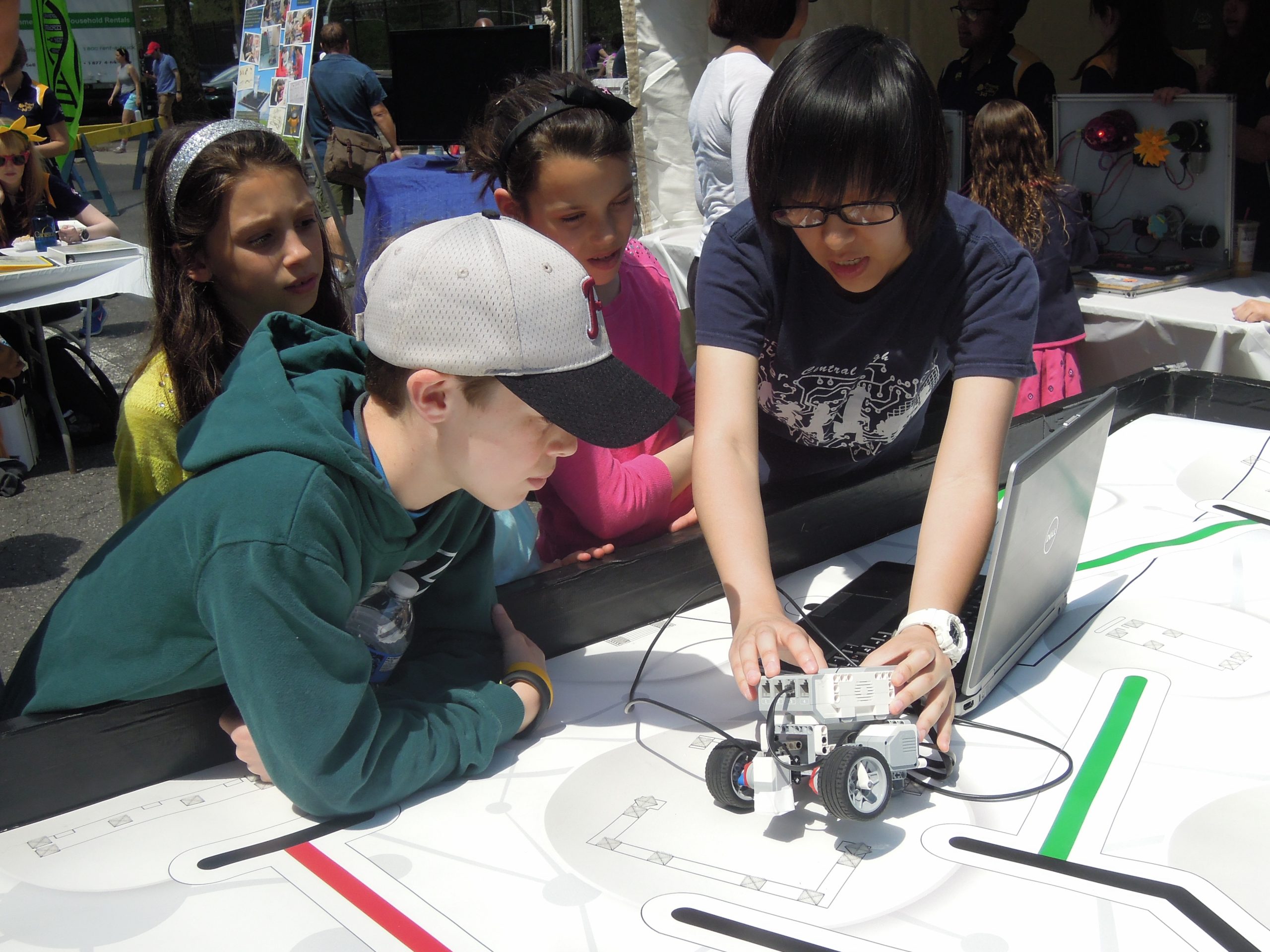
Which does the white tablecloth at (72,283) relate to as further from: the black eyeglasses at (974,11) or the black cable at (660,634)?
the black eyeglasses at (974,11)

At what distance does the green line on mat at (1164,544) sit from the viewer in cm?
149

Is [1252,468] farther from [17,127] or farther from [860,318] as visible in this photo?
[17,127]

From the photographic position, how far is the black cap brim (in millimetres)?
917

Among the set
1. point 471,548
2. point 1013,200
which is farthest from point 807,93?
point 1013,200

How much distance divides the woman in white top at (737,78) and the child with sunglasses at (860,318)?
1412mm

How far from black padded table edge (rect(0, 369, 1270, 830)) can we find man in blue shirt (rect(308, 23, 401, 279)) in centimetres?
508

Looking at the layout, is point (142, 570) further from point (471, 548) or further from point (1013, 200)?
point (1013, 200)

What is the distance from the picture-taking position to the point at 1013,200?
3.14 m

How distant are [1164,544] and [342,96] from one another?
19.5 ft

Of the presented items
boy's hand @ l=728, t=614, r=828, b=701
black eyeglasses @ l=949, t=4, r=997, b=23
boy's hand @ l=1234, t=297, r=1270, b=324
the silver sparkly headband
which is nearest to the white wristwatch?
boy's hand @ l=728, t=614, r=828, b=701

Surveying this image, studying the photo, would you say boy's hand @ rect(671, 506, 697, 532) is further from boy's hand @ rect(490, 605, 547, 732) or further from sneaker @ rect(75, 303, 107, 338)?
sneaker @ rect(75, 303, 107, 338)

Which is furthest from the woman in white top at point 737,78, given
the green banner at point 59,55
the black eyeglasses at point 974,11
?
the green banner at point 59,55

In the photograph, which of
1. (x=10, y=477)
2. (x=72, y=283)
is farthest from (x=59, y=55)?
(x=10, y=477)

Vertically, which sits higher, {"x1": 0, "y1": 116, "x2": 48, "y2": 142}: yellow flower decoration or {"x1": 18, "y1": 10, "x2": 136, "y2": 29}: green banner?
{"x1": 18, "y1": 10, "x2": 136, "y2": 29}: green banner
